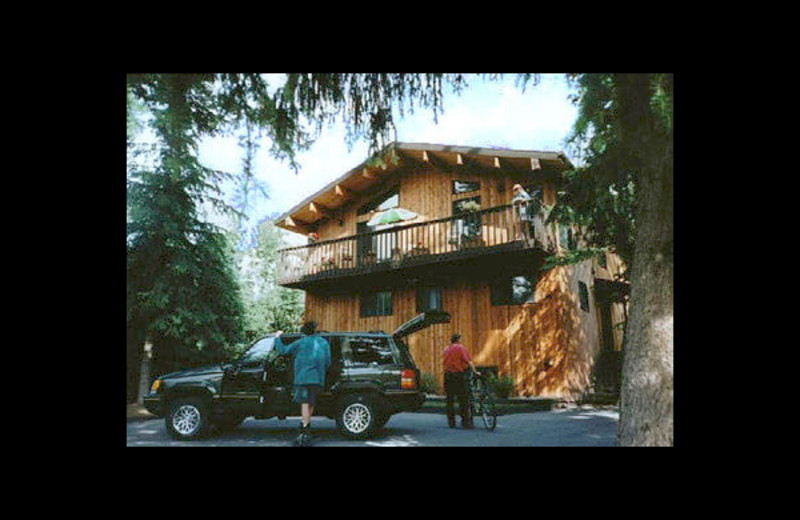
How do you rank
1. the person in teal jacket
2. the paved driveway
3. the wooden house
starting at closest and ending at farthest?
the person in teal jacket, the paved driveway, the wooden house

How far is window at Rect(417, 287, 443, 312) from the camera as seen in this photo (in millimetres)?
14562

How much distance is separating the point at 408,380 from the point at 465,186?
8931mm

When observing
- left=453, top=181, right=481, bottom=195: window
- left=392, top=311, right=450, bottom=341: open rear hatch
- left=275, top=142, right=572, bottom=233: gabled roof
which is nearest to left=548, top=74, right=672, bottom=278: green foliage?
left=392, top=311, right=450, bottom=341: open rear hatch

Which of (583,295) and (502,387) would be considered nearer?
(502,387)

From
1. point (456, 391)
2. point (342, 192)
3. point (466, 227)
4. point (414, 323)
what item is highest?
point (342, 192)

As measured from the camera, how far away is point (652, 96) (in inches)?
151

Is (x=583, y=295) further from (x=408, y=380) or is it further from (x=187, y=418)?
(x=187, y=418)

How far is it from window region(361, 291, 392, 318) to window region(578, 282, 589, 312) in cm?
605

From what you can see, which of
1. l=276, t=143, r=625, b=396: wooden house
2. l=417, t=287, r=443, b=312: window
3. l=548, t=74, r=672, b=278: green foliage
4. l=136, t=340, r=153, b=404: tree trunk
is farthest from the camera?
l=417, t=287, r=443, b=312: window

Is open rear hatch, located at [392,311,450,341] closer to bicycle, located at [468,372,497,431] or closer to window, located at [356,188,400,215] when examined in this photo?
bicycle, located at [468,372,497,431]

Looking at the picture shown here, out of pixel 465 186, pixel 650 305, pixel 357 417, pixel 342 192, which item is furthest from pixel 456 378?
pixel 342 192

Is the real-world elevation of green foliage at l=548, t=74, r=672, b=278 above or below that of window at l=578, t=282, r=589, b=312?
above

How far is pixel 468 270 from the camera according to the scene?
14094 mm

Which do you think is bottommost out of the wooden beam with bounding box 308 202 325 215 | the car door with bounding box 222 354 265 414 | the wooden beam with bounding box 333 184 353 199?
the car door with bounding box 222 354 265 414
